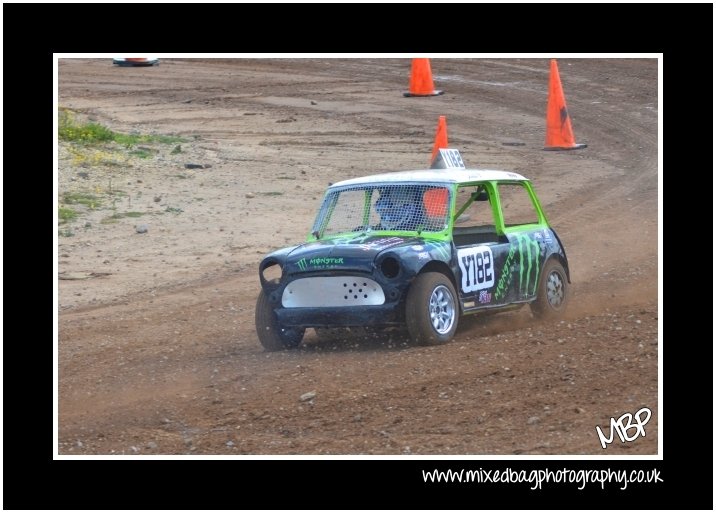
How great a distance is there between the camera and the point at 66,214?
1482cm

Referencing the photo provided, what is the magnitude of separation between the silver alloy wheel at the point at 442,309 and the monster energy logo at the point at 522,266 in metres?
0.74

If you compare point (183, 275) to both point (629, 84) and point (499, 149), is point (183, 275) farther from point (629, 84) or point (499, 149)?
point (629, 84)

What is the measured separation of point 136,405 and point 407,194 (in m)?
2.93

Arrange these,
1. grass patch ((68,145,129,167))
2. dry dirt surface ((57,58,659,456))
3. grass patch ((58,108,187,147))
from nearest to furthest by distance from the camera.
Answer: dry dirt surface ((57,58,659,456)) < grass patch ((68,145,129,167)) < grass patch ((58,108,187,147))

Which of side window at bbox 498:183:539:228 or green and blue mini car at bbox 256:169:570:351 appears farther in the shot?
side window at bbox 498:183:539:228

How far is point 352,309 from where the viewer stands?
935 cm

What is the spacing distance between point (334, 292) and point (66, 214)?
20.8 ft

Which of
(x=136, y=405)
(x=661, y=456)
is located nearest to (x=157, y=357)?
(x=136, y=405)

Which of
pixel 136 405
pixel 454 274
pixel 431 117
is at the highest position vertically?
pixel 431 117

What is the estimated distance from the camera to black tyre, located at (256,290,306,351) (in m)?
9.80

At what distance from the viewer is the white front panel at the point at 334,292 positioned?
9.34m

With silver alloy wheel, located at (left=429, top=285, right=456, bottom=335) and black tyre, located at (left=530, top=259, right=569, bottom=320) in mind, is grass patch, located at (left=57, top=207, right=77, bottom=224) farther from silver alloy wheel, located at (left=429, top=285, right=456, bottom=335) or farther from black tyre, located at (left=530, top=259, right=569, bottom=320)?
silver alloy wheel, located at (left=429, top=285, right=456, bottom=335)

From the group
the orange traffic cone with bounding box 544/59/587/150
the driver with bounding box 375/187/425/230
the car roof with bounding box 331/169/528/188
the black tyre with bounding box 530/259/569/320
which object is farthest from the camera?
the orange traffic cone with bounding box 544/59/587/150

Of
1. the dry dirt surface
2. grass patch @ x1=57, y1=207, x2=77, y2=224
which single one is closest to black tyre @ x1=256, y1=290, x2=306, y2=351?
the dry dirt surface
